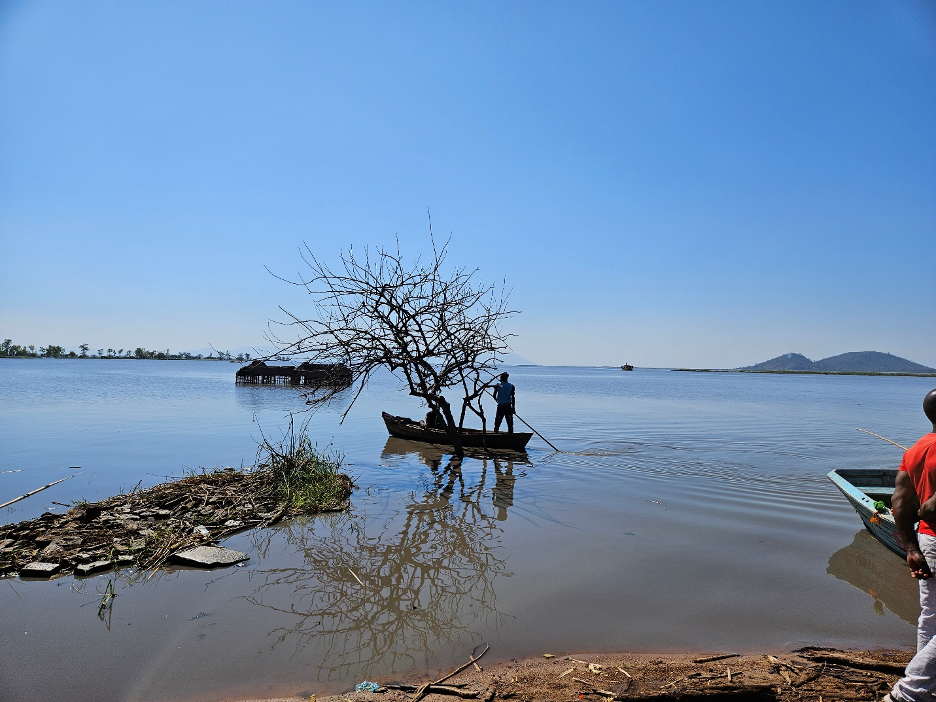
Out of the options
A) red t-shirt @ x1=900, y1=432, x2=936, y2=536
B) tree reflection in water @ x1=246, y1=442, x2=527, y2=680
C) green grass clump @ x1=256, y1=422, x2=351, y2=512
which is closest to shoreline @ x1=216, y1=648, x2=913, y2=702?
tree reflection in water @ x1=246, y1=442, x2=527, y2=680

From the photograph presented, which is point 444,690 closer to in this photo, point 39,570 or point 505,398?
point 39,570

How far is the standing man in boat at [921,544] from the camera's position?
3.43m

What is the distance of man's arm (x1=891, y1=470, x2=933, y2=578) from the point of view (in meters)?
3.53

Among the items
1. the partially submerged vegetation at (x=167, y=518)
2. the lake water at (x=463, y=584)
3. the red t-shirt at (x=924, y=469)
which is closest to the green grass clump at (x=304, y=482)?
the partially submerged vegetation at (x=167, y=518)

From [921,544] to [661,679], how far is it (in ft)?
6.83

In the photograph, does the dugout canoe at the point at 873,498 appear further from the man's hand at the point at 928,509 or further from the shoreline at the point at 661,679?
the man's hand at the point at 928,509

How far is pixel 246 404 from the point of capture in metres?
31.7

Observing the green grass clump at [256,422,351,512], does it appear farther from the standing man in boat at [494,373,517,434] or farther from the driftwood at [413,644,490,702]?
the standing man in boat at [494,373,517,434]

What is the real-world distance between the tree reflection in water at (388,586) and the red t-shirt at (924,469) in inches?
149

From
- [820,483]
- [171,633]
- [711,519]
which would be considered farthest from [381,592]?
[820,483]

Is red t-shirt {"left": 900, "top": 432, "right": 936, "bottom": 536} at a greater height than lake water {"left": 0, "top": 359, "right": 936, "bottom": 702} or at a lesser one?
greater

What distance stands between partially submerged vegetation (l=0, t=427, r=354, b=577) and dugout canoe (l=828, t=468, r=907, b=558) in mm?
8382

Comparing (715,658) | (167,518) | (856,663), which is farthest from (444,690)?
(167,518)

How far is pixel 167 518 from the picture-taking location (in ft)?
27.8
